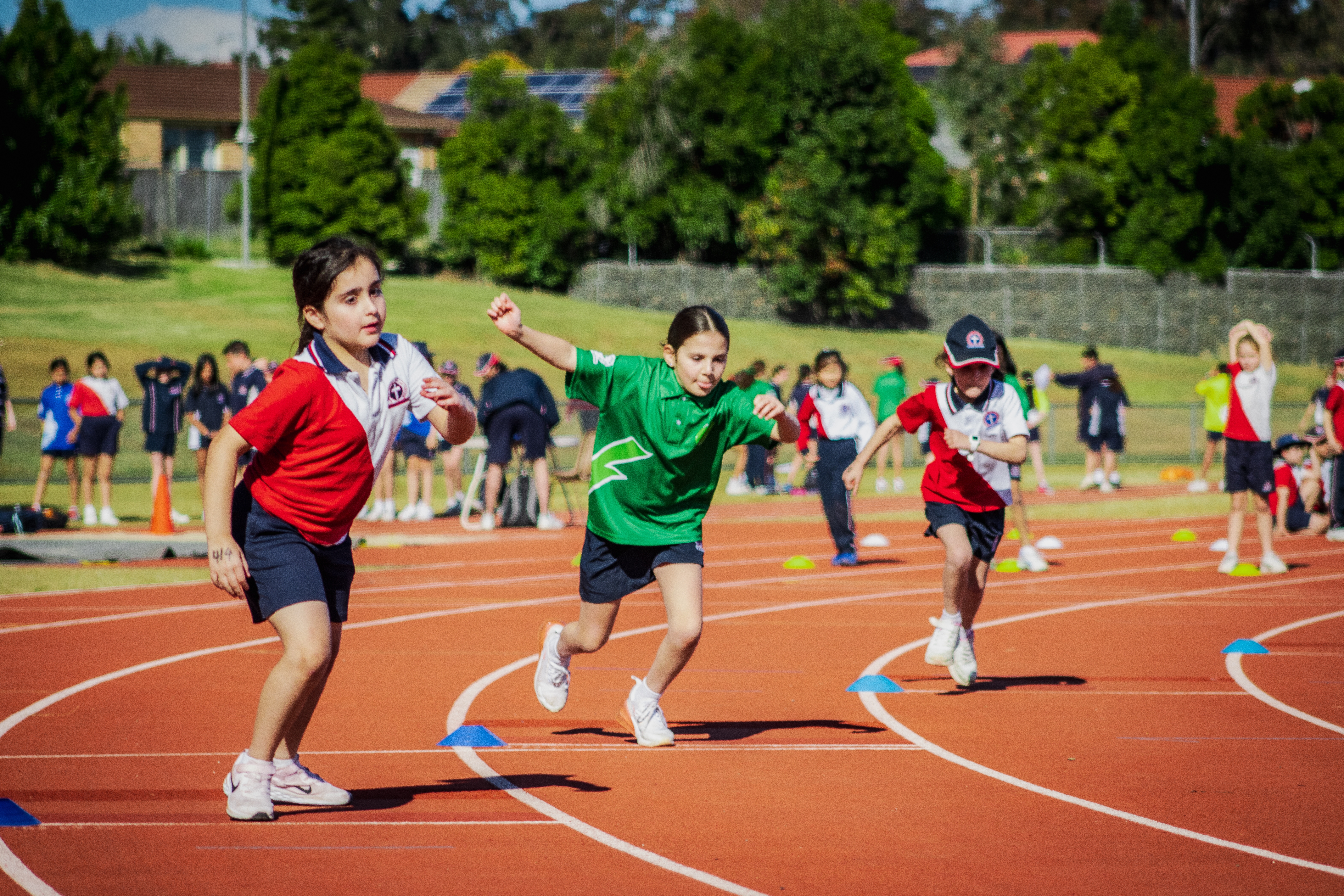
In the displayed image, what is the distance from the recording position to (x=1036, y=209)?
191 feet

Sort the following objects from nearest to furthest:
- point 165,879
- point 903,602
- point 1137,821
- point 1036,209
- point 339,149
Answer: point 165,879 < point 1137,821 < point 903,602 < point 339,149 < point 1036,209

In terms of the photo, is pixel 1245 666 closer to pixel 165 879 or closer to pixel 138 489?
pixel 165 879

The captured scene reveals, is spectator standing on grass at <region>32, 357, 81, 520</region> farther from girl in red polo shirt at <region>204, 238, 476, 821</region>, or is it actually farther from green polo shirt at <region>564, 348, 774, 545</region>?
girl in red polo shirt at <region>204, 238, 476, 821</region>

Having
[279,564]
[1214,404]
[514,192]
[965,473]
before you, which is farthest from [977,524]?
[514,192]

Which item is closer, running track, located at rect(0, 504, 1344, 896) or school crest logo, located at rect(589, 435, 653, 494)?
running track, located at rect(0, 504, 1344, 896)

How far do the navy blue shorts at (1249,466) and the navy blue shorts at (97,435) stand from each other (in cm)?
1313

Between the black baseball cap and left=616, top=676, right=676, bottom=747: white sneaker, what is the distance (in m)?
2.61

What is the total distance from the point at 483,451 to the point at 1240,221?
1715 inches

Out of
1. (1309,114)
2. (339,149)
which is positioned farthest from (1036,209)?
(339,149)

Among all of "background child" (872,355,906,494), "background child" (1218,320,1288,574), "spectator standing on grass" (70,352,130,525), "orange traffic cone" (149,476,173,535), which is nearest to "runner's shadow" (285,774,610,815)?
"background child" (1218,320,1288,574)

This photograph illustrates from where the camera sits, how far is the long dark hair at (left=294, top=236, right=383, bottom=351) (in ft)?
16.7

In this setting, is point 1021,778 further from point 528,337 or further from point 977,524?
point 528,337

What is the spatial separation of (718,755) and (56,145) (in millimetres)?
47865

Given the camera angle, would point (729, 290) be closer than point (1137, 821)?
No
